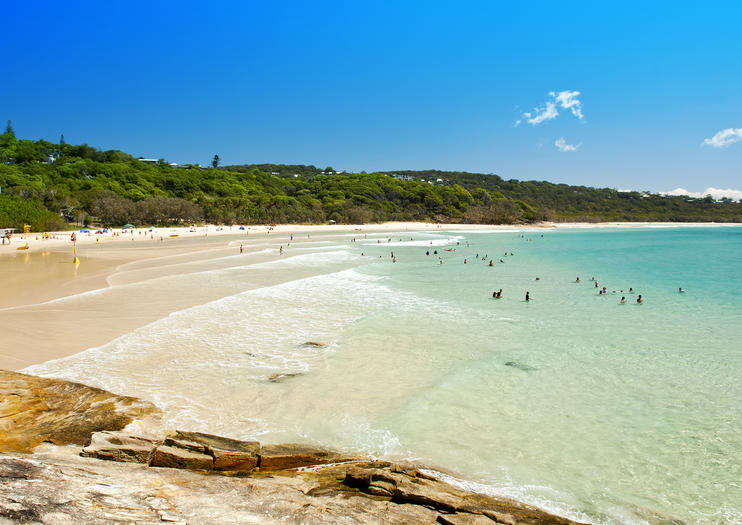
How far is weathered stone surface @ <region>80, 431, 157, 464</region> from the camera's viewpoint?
461 centimetres

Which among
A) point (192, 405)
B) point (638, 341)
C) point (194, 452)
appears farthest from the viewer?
point (638, 341)

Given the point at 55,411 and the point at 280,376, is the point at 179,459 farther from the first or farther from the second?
the point at 280,376

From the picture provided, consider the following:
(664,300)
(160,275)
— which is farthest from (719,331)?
(160,275)

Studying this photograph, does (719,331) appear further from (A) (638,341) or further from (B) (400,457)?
(B) (400,457)

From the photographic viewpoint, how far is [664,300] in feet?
60.8

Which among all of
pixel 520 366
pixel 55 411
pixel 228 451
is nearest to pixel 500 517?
pixel 228 451

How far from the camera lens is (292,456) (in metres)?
5.40

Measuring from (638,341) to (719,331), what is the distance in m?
3.74

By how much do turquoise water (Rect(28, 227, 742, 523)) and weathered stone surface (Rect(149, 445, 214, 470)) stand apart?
1.62 meters

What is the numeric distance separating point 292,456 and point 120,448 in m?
2.01

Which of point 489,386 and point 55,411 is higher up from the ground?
point 55,411

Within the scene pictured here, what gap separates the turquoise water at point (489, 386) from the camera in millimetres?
5844

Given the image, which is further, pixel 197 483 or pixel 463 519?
pixel 197 483

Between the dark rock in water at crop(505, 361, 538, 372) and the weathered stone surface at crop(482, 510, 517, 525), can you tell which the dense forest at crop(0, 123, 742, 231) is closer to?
the dark rock in water at crop(505, 361, 538, 372)
